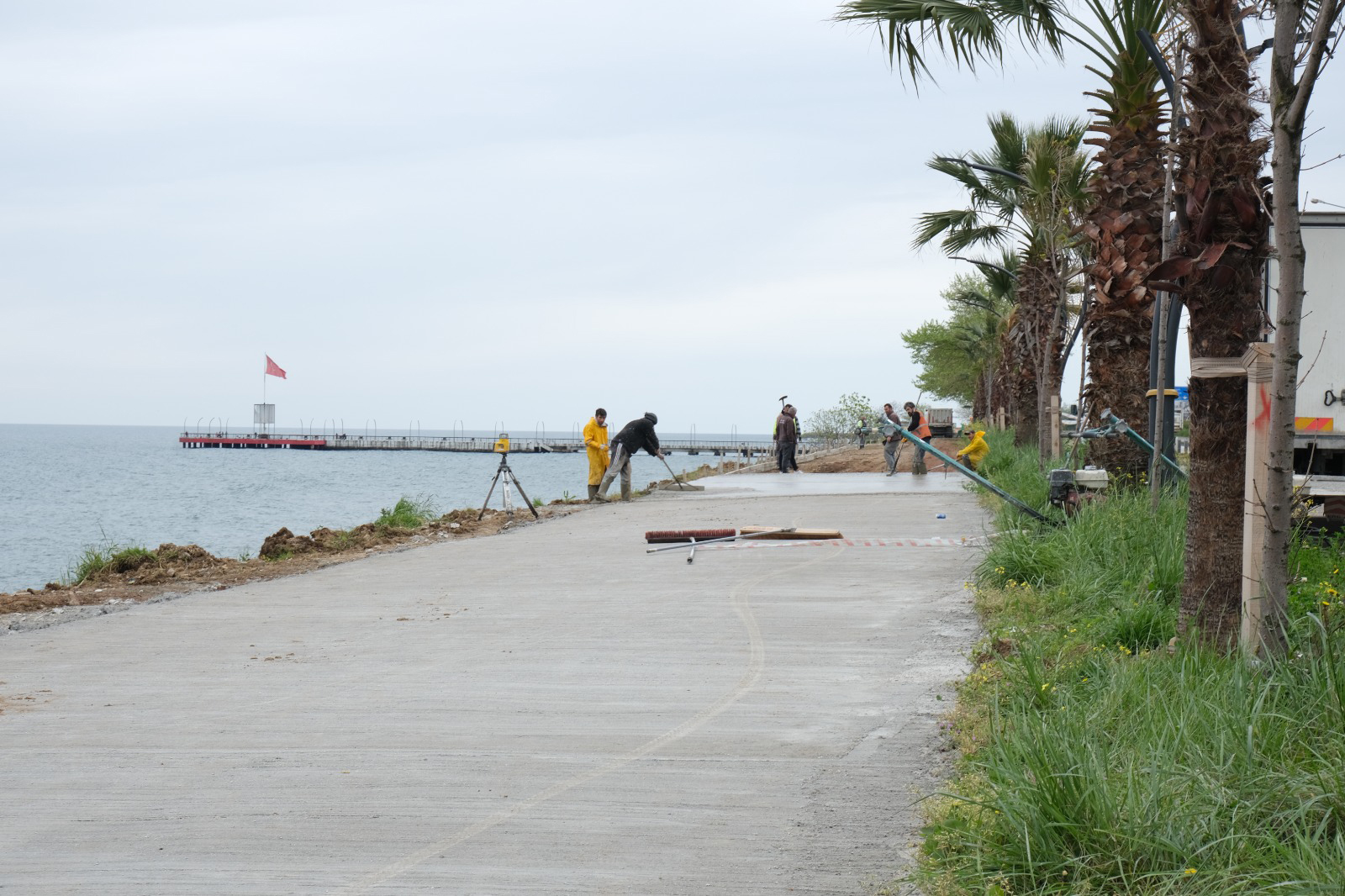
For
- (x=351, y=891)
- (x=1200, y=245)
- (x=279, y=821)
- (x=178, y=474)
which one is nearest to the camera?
(x=351, y=891)

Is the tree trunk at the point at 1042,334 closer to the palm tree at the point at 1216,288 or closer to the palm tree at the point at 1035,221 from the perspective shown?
the palm tree at the point at 1035,221

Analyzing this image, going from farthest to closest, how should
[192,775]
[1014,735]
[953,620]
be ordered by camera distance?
[953,620], [192,775], [1014,735]

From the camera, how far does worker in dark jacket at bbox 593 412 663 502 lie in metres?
24.0

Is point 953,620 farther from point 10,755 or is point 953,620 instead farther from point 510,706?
point 10,755

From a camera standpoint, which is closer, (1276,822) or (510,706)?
(1276,822)

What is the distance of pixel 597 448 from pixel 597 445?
3.2 inches

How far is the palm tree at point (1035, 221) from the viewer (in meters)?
21.9

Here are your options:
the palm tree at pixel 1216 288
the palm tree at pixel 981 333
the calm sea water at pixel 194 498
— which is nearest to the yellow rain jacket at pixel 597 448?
the calm sea water at pixel 194 498

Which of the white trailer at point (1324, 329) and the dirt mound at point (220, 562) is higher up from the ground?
the white trailer at point (1324, 329)

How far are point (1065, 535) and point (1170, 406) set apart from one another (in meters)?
1.93

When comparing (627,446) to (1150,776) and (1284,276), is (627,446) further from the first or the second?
(1150,776)

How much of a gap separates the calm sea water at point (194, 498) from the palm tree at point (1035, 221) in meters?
14.2

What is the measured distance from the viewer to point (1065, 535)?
10547mm

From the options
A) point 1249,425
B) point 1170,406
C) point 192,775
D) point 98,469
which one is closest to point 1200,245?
point 1249,425
